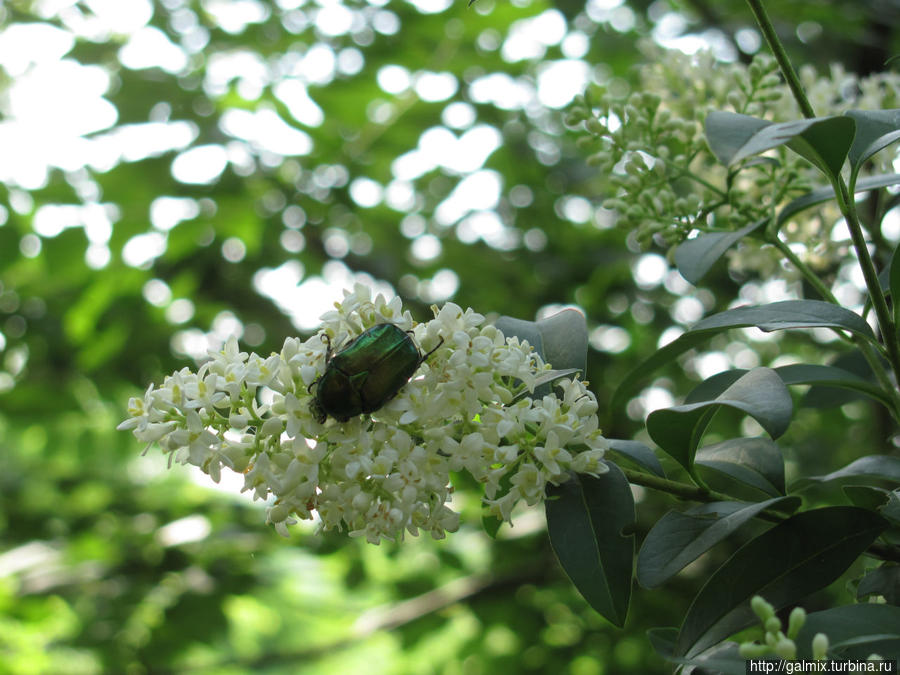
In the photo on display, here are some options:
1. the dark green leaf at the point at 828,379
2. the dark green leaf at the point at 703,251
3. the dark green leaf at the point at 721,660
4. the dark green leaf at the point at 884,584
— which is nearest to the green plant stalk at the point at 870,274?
the dark green leaf at the point at 828,379

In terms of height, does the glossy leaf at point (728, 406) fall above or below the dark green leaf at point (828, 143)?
below

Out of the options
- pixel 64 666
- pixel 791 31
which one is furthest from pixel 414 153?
pixel 64 666

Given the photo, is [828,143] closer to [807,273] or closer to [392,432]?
[807,273]

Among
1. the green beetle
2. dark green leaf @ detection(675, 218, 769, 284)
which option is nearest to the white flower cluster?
the green beetle

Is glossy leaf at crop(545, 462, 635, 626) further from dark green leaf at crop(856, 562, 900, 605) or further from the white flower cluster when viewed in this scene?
dark green leaf at crop(856, 562, 900, 605)

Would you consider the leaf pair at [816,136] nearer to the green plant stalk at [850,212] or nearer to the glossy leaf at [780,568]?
the green plant stalk at [850,212]

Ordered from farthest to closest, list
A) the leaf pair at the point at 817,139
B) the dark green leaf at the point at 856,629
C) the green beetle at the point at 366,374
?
the green beetle at the point at 366,374
the leaf pair at the point at 817,139
the dark green leaf at the point at 856,629
